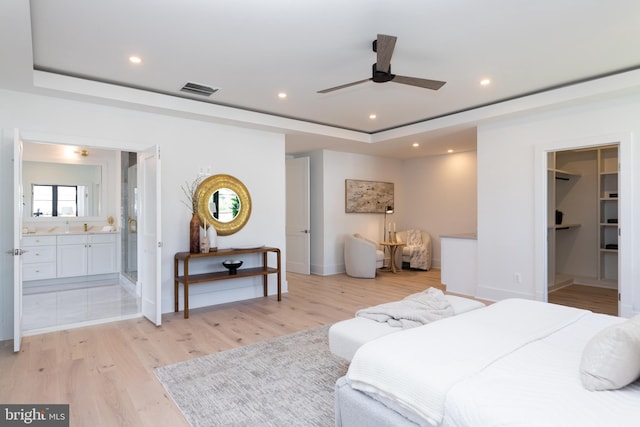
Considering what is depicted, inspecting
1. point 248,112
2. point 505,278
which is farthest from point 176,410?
point 505,278

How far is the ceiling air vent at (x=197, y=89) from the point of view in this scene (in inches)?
156

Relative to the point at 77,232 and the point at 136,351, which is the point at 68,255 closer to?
the point at 77,232

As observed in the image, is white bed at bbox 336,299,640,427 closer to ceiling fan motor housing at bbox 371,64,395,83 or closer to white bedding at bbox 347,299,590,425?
white bedding at bbox 347,299,590,425

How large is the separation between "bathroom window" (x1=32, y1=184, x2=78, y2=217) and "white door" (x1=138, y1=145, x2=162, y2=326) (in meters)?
3.21

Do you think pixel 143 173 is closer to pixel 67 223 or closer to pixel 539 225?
pixel 67 223

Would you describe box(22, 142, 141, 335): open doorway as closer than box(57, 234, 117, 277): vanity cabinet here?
Yes

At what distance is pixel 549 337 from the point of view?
75.5 inches

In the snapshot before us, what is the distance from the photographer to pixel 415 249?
7.59 metres

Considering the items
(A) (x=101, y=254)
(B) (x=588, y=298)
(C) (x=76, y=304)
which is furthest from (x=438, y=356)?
(A) (x=101, y=254)

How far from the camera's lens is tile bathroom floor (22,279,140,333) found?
163 inches

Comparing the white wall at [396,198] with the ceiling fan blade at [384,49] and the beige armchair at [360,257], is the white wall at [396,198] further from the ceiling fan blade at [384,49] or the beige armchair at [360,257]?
the ceiling fan blade at [384,49]

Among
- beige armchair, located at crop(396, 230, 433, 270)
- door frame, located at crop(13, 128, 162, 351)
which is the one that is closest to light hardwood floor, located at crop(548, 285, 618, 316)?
beige armchair, located at crop(396, 230, 433, 270)

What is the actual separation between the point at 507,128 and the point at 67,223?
7576 mm

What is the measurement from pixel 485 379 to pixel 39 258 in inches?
270
